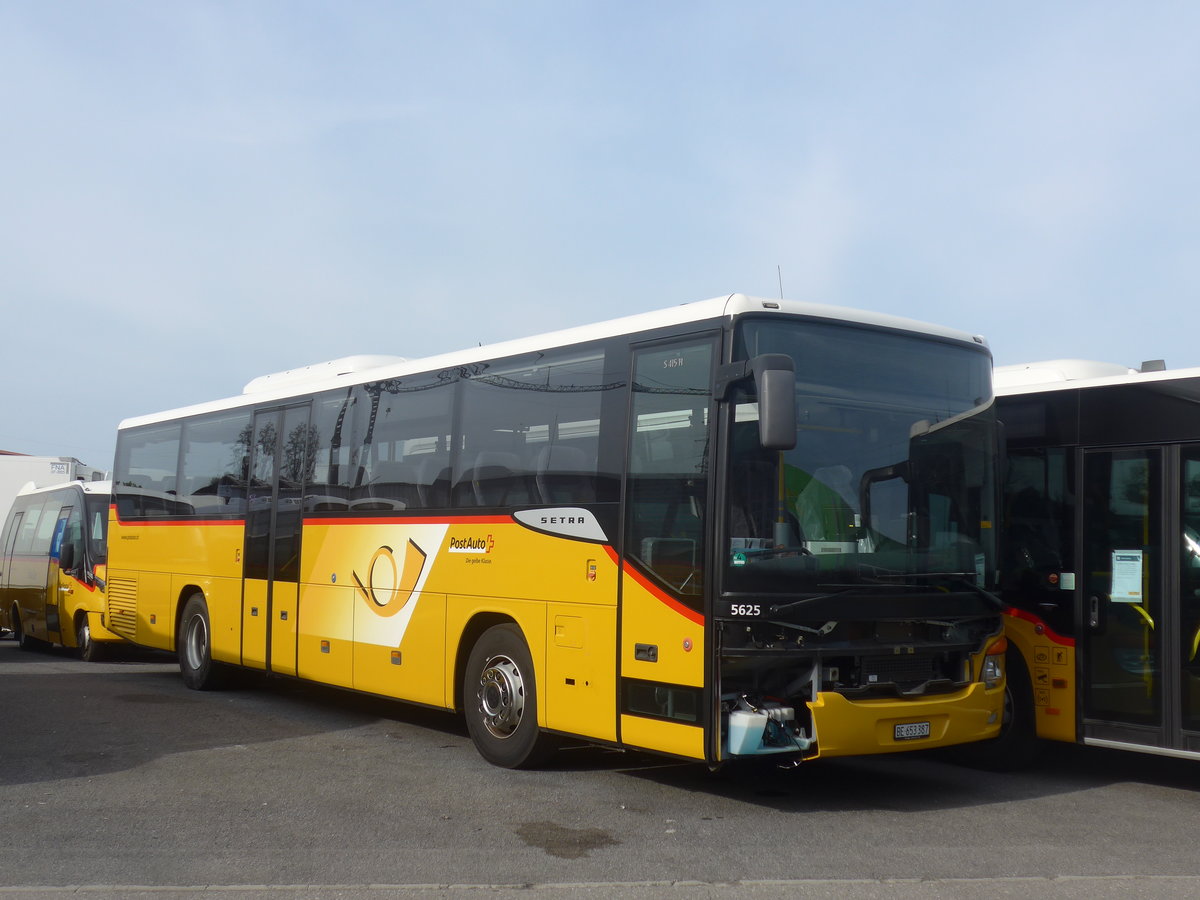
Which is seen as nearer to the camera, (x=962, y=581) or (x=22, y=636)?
(x=962, y=581)

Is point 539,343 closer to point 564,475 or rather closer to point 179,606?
point 564,475

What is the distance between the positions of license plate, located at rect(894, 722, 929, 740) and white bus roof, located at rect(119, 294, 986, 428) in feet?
8.59

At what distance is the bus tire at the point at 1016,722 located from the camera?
380 inches

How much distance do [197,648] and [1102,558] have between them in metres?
10.4

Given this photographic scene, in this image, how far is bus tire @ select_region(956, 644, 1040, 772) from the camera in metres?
9.65

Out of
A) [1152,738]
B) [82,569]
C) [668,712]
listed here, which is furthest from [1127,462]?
[82,569]

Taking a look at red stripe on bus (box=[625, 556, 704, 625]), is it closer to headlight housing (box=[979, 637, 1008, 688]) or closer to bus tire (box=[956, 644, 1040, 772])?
headlight housing (box=[979, 637, 1008, 688])

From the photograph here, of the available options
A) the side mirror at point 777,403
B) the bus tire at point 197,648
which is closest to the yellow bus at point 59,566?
the bus tire at point 197,648

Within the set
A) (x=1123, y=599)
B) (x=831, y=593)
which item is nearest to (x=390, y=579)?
(x=831, y=593)

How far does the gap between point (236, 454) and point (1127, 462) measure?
31.1 feet

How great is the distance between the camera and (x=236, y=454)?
565 inches

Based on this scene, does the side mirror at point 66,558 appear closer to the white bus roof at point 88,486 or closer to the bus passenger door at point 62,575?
the bus passenger door at point 62,575

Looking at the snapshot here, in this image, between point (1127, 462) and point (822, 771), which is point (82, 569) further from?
point (1127, 462)

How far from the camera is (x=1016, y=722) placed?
970 cm
